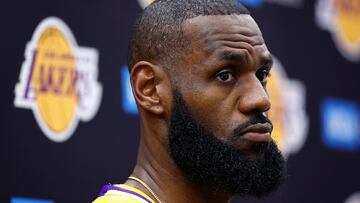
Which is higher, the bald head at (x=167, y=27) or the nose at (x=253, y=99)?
the bald head at (x=167, y=27)

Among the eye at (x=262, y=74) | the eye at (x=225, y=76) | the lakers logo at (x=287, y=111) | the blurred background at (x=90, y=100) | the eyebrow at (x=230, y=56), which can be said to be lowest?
the lakers logo at (x=287, y=111)

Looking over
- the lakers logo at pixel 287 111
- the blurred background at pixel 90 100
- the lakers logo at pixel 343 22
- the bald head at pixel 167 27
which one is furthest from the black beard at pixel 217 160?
the lakers logo at pixel 343 22

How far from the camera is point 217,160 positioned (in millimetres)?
1848

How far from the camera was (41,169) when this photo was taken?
2500 mm

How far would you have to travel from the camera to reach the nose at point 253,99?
1810mm

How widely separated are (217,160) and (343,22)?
178 cm

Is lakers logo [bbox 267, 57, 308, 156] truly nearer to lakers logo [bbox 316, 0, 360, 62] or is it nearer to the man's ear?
lakers logo [bbox 316, 0, 360, 62]

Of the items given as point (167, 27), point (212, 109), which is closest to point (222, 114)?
point (212, 109)

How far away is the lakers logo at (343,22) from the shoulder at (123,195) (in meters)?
1.74

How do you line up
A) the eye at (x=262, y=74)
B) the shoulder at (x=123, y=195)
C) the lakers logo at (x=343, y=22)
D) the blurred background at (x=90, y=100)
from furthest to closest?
the lakers logo at (x=343, y=22) < the blurred background at (x=90, y=100) < the eye at (x=262, y=74) < the shoulder at (x=123, y=195)

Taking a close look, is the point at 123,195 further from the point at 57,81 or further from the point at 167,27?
the point at 57,81

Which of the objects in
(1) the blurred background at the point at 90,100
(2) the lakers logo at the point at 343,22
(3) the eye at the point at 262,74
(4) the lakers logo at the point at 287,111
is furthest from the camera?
(2) the lakers logo at the point at 343,22

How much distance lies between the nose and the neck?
0.67 feet

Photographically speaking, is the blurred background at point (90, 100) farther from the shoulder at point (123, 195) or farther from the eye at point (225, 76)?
the eye at point (225, 76)
